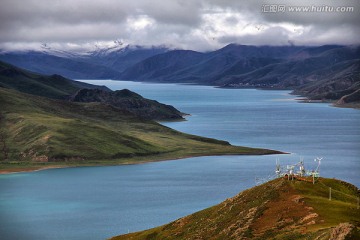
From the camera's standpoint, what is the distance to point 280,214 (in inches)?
3332

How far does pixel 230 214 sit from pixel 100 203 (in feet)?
327

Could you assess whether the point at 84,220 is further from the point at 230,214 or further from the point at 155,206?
the point at 230,214

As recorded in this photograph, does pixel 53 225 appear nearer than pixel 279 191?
No

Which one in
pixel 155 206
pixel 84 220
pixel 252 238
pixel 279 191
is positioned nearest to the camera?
pixel 252 238

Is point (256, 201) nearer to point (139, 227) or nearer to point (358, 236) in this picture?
point (358, 236)

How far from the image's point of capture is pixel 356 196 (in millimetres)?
96875

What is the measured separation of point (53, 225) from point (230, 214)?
72.9 metres

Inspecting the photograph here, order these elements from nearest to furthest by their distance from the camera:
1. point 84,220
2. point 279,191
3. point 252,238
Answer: point 252,238 → point 279,191 → point 84,220

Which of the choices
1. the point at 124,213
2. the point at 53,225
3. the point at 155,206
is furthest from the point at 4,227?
the point at 155,206

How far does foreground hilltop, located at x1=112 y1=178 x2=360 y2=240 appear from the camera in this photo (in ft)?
254

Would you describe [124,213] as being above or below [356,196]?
below

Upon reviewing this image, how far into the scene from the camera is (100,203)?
624ft

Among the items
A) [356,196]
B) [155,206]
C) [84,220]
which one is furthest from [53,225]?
[356,196]

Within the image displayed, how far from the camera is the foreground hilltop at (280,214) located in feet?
254
